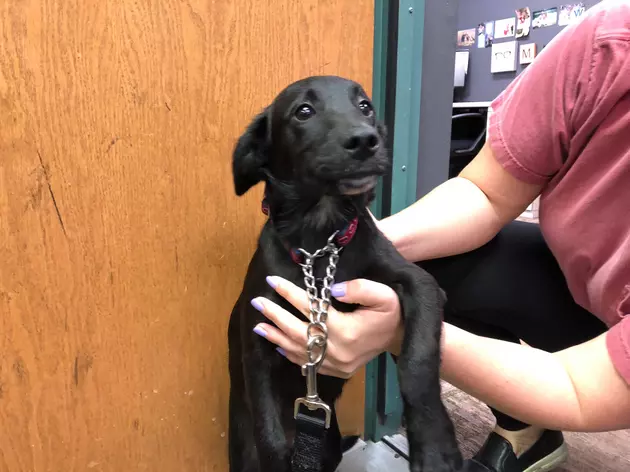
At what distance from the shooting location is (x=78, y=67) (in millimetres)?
848

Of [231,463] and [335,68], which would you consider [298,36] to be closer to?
[335,68]

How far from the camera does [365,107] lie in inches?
34.3

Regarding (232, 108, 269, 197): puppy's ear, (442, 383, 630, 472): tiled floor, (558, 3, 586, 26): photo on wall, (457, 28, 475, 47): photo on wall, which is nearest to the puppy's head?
(232, 108, 269, 197): puppy's ear

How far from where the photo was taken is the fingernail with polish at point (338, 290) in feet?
2.55

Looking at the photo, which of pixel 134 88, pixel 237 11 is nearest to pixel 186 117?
pixel 134 88

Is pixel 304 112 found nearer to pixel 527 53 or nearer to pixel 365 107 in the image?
pixel 365 107

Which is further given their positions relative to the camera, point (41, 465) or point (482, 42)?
point (482, 42)

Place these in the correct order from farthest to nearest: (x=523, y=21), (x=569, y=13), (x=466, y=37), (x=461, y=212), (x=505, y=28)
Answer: (x=466, y=37), (x=505, y=28), (x=523, y=21), (x=569, y=13), (x=461, y=212)

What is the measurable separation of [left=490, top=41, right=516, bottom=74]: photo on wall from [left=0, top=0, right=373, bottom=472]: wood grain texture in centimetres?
347

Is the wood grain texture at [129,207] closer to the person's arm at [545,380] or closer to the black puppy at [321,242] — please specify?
the black puppy at [321,242]

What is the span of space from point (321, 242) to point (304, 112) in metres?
0.21

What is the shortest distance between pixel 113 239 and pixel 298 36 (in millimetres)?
529

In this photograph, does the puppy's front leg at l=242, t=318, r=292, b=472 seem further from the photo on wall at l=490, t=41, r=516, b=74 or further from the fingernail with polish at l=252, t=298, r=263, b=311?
the photo on wall at l=490, t=41, r=516, b=74

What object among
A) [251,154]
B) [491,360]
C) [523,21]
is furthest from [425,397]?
[523,21]
